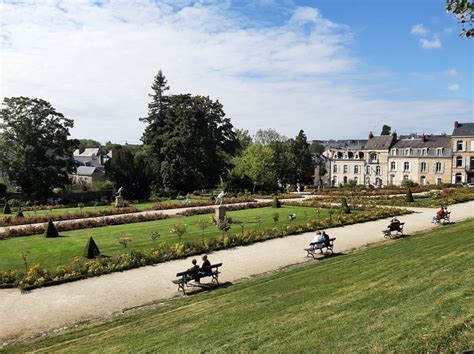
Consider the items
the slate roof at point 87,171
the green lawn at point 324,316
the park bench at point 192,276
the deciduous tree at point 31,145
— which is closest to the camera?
the green lawn at point 324,316

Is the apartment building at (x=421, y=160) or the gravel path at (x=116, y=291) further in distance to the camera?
the apartment building at (x=421, y=160)

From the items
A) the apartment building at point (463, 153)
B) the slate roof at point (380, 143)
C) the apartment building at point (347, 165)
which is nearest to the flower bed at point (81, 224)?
the apartment building at point (463, 153)

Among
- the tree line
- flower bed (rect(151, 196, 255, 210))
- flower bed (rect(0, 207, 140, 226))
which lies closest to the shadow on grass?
flower bed (rect(0, 207, 140, 226))

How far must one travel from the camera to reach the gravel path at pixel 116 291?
39.4 feet

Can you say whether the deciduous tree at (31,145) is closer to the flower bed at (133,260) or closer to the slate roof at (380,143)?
the flower bed at (133,260)

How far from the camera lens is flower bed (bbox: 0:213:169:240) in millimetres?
25469

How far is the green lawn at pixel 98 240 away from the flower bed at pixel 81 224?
32.0 inches

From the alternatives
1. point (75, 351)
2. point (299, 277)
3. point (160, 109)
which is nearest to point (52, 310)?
point (75, 351)

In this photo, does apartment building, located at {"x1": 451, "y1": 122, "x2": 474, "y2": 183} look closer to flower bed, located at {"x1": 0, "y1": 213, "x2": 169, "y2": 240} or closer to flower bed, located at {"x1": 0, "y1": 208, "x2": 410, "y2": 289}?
flower bed, located at {"x1": 0, "y1": 208, "x2": 410, "y2": 289}

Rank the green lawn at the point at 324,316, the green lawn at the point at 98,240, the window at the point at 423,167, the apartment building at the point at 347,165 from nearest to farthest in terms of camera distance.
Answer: the green lawn at the point at 324,316 → the green lawn at the point at 98,240 → the window at the point at 423,167 → the apartment building at the point at 347,165

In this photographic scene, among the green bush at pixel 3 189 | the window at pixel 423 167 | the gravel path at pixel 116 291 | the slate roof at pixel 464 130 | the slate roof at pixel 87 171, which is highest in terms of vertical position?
the slate roof at pixel 464 130

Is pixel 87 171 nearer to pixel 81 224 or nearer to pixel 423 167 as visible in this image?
pixel 81 224

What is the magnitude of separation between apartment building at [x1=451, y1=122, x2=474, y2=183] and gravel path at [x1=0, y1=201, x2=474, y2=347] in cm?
5006

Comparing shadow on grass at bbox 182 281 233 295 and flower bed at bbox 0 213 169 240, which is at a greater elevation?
flower bed at bbox 0 213 169 240
